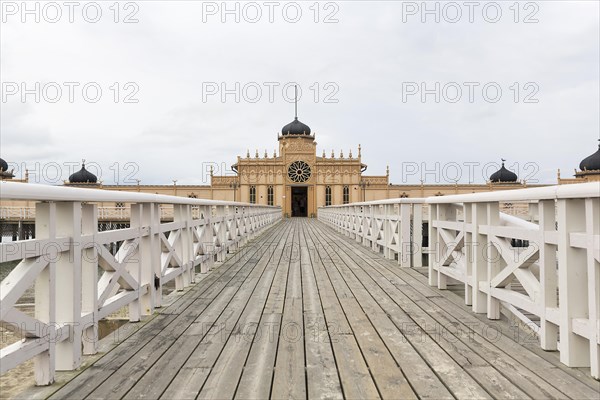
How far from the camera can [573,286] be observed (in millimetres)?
2576

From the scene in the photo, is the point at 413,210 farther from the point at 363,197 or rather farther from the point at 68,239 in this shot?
the point at 363,197

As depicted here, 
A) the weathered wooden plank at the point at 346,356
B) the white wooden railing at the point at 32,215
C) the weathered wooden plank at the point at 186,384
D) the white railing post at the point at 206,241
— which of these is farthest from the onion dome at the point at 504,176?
the weathered wooden plank at the point at 186,384

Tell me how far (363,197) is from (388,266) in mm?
38239

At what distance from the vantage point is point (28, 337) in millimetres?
2287

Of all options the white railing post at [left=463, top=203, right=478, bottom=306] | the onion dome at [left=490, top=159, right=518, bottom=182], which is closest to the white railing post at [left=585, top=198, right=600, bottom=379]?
the white railing post at [left=463, top=203, right=478, bottom=306]

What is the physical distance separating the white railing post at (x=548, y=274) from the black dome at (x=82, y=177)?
50.1m

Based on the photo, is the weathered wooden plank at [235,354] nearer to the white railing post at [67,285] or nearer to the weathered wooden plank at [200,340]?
the weathered wooden plank at [200,340]

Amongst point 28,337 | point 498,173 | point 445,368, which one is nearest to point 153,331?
point 28,337

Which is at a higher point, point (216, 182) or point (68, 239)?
point (216, 182)

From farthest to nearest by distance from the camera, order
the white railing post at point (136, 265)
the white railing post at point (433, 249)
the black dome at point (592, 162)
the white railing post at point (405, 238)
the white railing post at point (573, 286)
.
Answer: the black dome at point (592, 162) → the white railing post at point (405, 238) → the white railing post at point (433, 249) → the white railing post at point (136, 265) → the white railing post at point (573, 286)

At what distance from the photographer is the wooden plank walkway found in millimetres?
2275

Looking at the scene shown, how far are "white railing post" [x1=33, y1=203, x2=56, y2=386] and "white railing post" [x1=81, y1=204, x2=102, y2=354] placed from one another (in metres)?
0.39

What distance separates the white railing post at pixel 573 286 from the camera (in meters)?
2.55

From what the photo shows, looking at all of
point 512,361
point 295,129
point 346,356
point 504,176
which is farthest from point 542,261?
point 504,176
